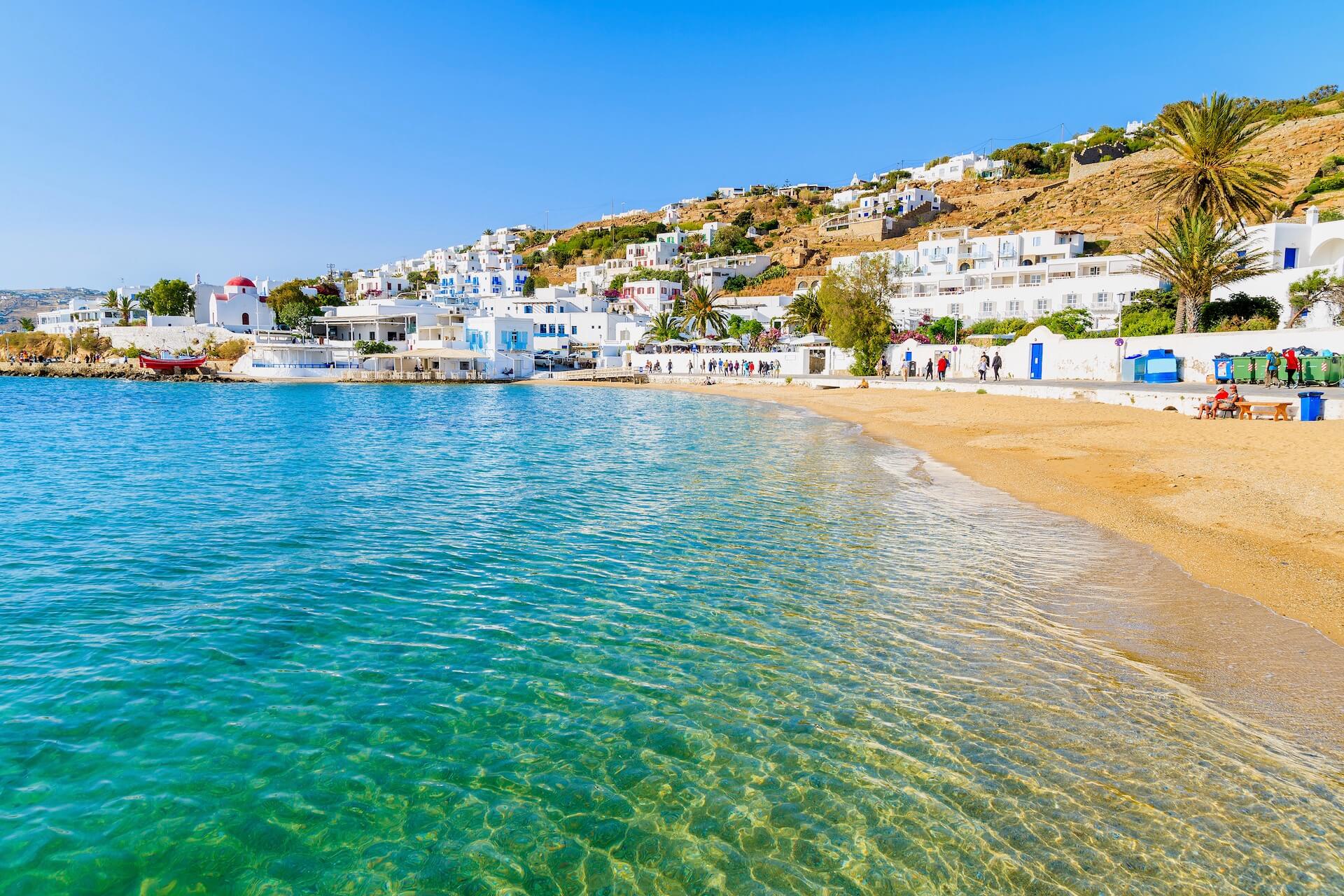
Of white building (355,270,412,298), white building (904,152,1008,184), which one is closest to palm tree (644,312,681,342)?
white building (355,270,412,298)

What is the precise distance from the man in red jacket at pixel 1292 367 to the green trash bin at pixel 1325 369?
0.41 metres

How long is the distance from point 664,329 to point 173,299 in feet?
249

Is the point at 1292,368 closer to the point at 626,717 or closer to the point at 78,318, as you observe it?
the point at 626,717

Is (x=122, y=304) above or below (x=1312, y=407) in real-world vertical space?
above

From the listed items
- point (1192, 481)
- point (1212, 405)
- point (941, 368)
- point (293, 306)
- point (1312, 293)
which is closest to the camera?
point (1192, 481)

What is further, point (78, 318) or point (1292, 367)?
point (78, 318)

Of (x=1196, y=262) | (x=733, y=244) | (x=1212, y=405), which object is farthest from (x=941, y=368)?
(x=733, y=244)

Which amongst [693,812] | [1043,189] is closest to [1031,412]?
[693,812]

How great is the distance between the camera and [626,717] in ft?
22.5

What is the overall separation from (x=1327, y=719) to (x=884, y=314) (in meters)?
53.0

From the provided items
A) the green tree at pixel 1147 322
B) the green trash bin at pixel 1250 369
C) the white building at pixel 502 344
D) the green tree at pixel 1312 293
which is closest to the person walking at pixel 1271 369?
the green trash bin at pixel 1250 369

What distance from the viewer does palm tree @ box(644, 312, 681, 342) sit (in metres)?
84.2

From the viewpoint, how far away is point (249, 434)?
3225 centimetres

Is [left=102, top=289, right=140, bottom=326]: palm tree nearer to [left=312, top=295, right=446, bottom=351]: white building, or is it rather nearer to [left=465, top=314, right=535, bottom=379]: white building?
[left=312, top=295, right=446, bottom=351]: white building
